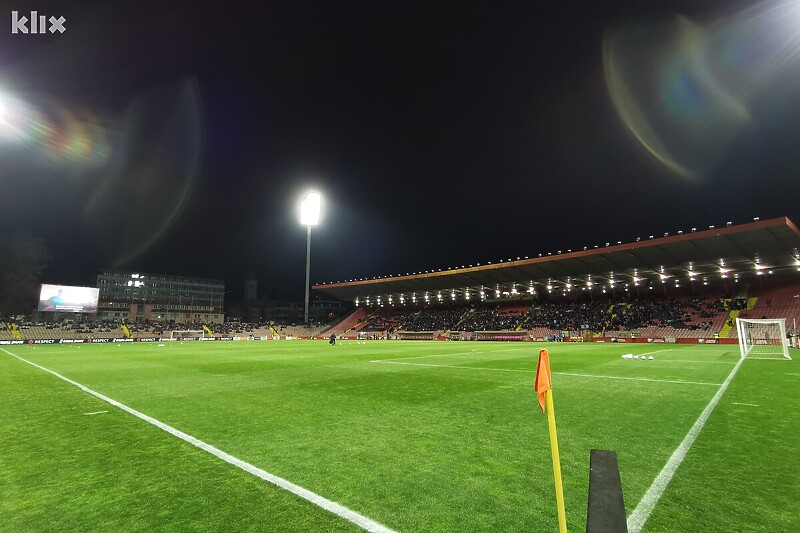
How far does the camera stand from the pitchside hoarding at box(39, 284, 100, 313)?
164 feet

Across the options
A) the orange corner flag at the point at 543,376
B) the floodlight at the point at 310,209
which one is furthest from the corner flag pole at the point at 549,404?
the floodlight at the point at 310,209

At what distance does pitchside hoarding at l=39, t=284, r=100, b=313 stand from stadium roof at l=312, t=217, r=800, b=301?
40.0 metres

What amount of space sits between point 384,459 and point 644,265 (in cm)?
4947

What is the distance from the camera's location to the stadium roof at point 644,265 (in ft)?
116

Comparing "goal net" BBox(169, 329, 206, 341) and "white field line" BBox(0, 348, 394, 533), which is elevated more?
"white field line" BBox(0, 348, 394, 533)

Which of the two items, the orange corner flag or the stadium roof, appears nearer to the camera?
the orange corner flag

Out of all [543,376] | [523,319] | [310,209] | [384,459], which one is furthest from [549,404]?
[523,319]

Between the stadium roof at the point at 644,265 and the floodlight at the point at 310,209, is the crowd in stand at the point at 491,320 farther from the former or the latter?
the floodlight at the point at 310,209

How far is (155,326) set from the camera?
218ft

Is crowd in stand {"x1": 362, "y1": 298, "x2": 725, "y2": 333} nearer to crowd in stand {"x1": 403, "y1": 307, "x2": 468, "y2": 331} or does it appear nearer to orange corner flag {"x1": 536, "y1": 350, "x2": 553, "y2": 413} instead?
crowd in stand {"x1": 403, "y1": 307, "x2": 468, "y2": 331}

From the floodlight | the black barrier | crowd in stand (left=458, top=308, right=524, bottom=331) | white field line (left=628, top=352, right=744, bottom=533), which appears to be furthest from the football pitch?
crowd in stand (left=458, top=308, right=524, bottom=331)

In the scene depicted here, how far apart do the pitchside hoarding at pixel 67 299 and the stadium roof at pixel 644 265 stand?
39952 millimetres

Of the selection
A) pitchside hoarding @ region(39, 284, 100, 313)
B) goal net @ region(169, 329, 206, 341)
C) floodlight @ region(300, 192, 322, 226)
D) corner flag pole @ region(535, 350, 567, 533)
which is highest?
floodlight @ region(300, 192, 322, 226)

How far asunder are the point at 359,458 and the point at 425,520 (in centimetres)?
163
